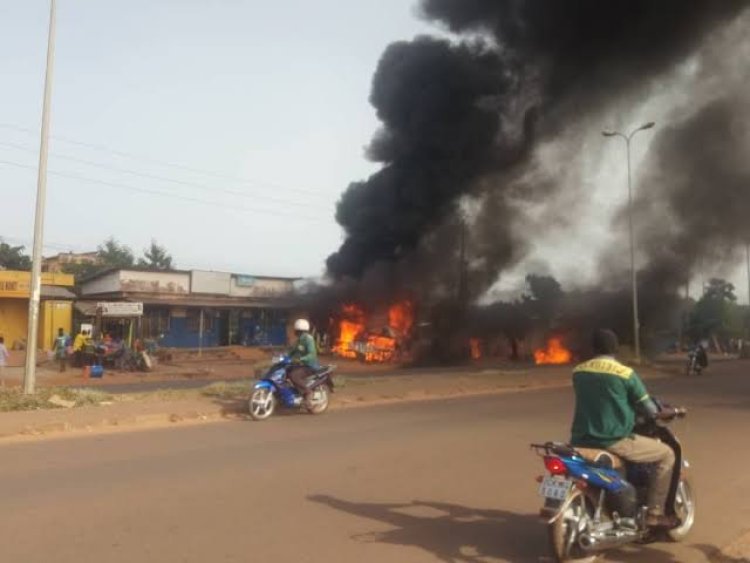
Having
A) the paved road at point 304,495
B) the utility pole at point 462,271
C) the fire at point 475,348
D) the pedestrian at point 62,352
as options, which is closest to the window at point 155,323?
the pedestrian at point 62,352

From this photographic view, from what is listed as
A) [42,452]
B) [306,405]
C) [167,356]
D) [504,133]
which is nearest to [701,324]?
[504,133]

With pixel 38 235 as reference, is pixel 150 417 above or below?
below

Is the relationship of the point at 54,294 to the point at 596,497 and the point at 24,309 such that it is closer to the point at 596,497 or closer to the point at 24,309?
the point at 24,309

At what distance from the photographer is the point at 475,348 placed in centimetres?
3891

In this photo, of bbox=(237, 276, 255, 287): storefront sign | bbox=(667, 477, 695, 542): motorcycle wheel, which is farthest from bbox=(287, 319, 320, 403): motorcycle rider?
bbox=(237, 276, 255, 287): storefront sign

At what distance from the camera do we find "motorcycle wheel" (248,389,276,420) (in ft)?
38.1

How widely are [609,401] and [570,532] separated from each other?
0.84 meters

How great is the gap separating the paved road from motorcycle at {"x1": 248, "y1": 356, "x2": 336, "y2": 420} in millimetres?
839

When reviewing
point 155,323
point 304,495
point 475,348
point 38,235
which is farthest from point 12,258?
point 304,495

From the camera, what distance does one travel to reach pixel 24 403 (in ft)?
38.4

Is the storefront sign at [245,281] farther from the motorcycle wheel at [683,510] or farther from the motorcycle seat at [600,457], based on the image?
the motorcycle seat at [600,457]

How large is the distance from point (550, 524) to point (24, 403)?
32.1 ft

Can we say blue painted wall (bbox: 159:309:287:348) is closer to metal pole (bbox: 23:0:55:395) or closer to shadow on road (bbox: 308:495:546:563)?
metal pole (bbox: 23:0:55:395)

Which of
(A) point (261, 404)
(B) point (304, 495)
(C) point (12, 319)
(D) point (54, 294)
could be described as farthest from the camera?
(C) point (12, 319)
